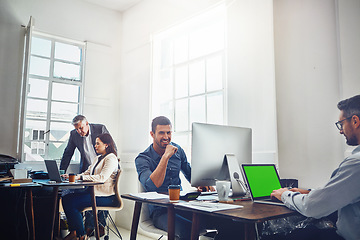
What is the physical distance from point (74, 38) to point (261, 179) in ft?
14.2

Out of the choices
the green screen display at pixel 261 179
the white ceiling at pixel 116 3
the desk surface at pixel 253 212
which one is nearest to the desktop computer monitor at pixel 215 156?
the green screen display at pixel 261 179

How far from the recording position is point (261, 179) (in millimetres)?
2193

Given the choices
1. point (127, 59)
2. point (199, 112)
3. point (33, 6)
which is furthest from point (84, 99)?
point (199, 112)

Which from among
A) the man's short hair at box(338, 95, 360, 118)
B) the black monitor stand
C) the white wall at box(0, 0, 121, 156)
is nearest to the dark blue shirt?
the black monitor stand

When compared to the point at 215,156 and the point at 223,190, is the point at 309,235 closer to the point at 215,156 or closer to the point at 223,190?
the point at 223,190

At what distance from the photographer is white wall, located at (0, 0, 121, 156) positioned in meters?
4.69

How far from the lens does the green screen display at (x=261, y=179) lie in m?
2.12

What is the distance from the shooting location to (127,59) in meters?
5.69

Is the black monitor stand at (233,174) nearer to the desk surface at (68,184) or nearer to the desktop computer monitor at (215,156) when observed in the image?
the desktop computer monitor at (215,156)

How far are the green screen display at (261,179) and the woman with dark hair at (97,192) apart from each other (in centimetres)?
216

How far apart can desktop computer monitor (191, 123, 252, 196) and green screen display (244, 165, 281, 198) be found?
7.1 inches

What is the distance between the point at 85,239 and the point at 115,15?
388cm

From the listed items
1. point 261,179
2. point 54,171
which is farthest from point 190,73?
point 261,179

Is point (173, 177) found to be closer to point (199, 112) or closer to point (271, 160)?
point (271, 160)
